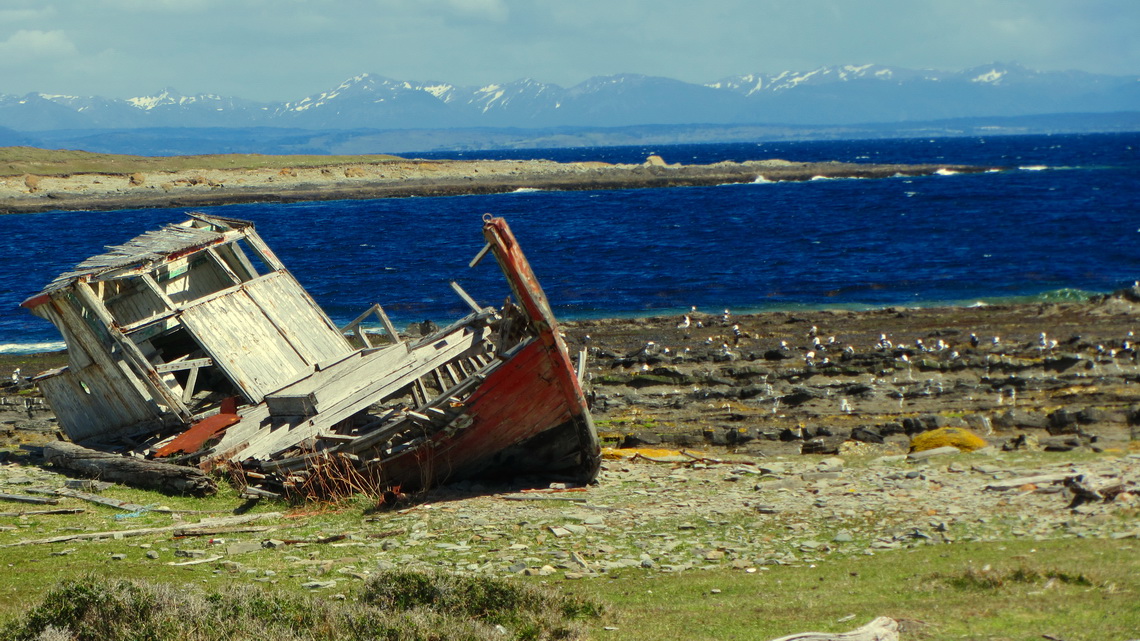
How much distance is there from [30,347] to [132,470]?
70.4ft

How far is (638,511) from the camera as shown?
1386cm

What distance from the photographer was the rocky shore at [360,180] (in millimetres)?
100250

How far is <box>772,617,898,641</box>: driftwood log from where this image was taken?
8.32 meters

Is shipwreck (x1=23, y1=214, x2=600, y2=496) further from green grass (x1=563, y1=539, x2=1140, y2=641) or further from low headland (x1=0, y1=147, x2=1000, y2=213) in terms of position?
low headland (x1=0, y1=147, x2=1000, y2=213)

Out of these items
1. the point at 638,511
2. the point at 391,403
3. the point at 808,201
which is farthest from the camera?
the point at 808,201

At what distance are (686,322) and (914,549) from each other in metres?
20.5

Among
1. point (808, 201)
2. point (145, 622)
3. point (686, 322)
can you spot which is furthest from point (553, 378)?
point (808, 201)

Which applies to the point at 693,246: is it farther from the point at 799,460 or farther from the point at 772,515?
the point at 772,515

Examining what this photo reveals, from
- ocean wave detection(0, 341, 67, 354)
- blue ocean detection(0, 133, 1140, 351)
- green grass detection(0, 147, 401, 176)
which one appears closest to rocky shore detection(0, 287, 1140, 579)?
ocean wave detection(0, 341, 67, 354)

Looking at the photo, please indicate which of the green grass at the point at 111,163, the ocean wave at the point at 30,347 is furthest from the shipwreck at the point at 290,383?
the green grass at the point at 111,163

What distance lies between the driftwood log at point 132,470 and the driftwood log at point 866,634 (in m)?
9.58

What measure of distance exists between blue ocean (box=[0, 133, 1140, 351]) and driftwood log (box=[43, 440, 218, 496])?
19.8 m

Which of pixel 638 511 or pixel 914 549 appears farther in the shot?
pixel 638 511

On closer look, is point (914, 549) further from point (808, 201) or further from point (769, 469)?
point (808, 201)
